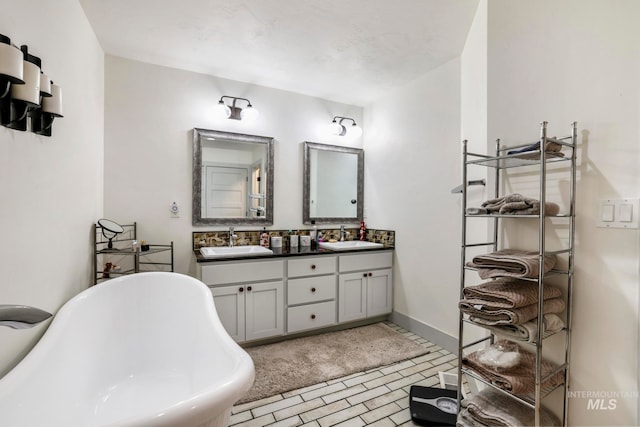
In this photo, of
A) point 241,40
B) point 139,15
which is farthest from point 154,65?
point 241,40

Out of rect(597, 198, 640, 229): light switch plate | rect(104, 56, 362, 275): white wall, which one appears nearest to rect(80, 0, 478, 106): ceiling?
rect(104, 56, 362, 275): white wall

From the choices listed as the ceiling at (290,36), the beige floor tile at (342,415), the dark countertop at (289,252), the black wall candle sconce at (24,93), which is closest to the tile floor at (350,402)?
the beige floor tile at (342,415)

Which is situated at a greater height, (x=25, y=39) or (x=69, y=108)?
(x=25, y=39)

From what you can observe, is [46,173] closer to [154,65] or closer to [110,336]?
[110,336]

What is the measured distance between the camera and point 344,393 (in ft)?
6.49

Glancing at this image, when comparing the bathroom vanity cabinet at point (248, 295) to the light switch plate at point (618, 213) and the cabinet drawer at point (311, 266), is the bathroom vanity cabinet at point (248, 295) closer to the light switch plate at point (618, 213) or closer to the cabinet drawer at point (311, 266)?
the cabinet drawer at point (311, 266)

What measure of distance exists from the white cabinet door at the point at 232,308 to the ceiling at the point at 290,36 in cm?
199

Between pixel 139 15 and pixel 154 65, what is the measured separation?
2.35 feet

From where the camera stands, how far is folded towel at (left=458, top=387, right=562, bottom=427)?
1.33 m

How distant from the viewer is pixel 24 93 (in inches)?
44.7

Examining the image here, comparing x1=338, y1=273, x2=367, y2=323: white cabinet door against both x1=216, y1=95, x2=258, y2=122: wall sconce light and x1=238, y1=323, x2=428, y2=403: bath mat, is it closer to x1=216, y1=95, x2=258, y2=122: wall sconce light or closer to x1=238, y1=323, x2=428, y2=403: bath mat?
x1=238, y1=323, x2=428, y2=403: bath mat

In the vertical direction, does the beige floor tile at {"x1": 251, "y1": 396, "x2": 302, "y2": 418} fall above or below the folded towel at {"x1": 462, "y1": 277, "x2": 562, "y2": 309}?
below

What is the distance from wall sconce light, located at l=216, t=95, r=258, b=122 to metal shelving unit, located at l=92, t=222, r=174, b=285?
130 centimetres

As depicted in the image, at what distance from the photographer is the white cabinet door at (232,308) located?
8.11ft
